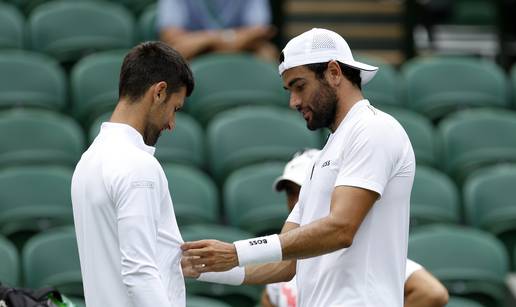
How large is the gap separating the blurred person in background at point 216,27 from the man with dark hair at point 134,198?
500cm

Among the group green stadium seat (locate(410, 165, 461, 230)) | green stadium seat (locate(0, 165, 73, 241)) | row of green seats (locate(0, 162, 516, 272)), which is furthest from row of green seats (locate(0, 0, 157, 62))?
green stadium seat (locate(410, 165, 461, 230))

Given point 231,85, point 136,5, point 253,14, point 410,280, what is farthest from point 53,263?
point 136,5

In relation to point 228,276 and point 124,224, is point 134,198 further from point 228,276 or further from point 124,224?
point 228,276

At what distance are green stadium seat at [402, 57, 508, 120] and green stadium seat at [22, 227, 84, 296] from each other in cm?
327

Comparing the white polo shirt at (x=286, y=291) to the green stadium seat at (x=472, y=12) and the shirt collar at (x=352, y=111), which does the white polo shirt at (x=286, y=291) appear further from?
the green stadium seat at (x=472, y=12)

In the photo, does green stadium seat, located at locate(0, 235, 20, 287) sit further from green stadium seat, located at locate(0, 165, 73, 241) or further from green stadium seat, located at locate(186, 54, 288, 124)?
green stadium seat, located at locate(186, 54, 288, 124)

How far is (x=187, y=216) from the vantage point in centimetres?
739

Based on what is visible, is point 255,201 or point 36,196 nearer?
point 36,196

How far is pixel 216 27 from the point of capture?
31.4 ft

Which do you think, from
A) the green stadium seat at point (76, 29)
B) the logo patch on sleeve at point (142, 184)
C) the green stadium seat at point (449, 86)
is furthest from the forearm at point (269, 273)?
the green stadium seat at point (76, 29)

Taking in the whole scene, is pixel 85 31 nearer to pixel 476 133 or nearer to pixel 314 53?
pixel 476 133

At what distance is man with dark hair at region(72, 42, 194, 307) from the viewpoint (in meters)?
4.03

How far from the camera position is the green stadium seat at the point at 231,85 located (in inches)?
344

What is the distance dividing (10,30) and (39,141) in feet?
5.86
